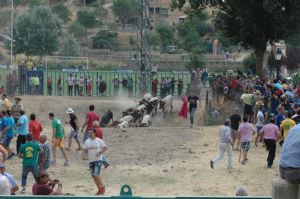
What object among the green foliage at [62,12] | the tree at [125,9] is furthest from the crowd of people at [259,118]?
the tree at [125,9]

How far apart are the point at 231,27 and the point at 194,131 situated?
11000 mm

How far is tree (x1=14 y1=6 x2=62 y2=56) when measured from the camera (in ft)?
249

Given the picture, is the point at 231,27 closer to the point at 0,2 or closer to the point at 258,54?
the point at 258,54

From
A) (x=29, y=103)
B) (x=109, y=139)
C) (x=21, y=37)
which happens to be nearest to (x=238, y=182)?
(x=109, y=139)

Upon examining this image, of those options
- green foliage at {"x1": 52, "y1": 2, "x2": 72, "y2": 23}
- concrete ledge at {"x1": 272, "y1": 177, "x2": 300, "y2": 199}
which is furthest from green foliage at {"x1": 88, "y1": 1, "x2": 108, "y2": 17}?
concrete ledge at {"x1": 272, "y1": 177, "x2": 300, "y2": 199}

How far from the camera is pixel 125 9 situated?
10856 centimetres

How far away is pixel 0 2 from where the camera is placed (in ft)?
394

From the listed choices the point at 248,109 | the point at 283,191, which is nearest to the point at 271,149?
the point at 248,109

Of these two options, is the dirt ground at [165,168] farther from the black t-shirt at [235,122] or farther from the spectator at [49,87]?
the spectator at [49,87]

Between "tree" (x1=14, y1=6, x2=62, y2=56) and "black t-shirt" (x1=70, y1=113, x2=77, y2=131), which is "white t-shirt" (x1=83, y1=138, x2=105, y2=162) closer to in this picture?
"black t-shirt" (x1=70, y1=113, x2=77, y2=131)

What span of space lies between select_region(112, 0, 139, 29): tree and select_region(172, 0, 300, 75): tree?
226 feet

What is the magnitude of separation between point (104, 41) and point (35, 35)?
1722cm

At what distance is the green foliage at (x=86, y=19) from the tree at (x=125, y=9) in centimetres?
478

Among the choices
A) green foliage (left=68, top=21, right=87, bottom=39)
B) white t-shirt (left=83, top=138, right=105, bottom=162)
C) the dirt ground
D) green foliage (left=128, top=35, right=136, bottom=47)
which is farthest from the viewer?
green foliage (left=68, top=21, right=87, bottom=39)
